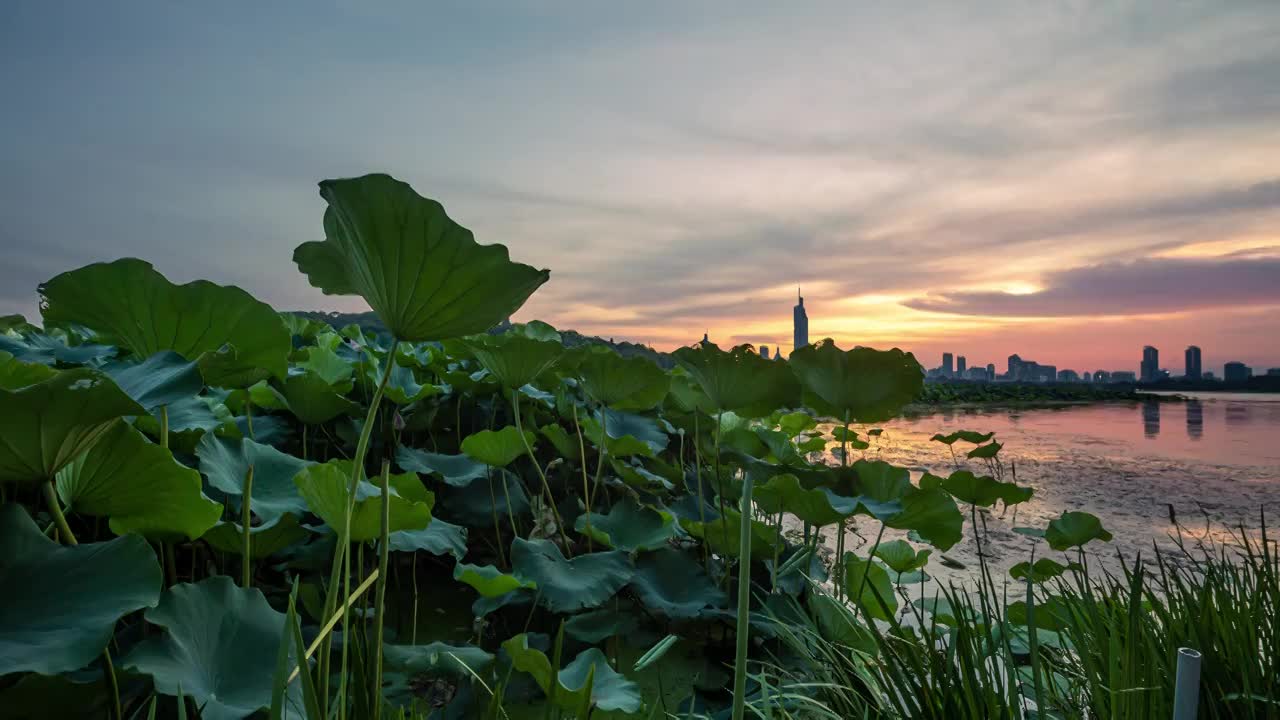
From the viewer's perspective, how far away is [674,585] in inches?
49.3

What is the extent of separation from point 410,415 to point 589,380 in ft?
1.91

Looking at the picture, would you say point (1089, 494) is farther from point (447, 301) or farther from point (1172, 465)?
point (447, 301)

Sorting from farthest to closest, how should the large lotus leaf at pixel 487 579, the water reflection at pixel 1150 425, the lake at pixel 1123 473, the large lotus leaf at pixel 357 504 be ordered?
the water reflection at pixel 1150 425
the lake at pixel 1123 473
the large lotus leaf at pixel 487 579
the large lotus leaf at pixel 357 504

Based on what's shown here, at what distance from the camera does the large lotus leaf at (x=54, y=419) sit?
1.63 ft

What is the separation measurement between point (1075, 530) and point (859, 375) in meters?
0.95

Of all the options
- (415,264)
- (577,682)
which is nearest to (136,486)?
(415,264)

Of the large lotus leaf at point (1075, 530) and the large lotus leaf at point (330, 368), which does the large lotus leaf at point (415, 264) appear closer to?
the large lotus leaf at point (330, 368)

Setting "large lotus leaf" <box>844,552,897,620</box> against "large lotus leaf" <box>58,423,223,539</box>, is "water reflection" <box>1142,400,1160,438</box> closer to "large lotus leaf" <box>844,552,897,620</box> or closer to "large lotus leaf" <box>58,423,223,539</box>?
"large lotus leaf" <box>844,552,897,620</box>

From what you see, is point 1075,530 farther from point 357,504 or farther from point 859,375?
point 357,504

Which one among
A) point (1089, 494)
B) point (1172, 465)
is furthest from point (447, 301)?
point (1172, 465)

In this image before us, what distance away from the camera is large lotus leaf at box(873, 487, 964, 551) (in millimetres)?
1139

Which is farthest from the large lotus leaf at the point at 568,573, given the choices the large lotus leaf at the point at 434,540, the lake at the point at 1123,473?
the lake at the point at 1123,473

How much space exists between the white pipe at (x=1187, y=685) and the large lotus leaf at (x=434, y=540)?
2.98 ft

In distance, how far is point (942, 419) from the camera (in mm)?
7852
